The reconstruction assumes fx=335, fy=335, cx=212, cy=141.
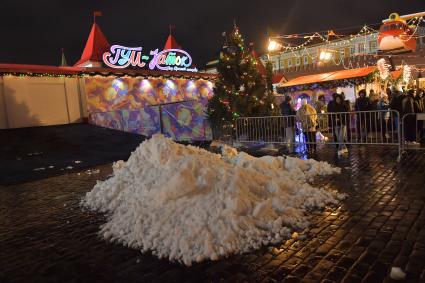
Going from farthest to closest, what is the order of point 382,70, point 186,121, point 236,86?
point 382,70 → point 186,121 → point 236,86

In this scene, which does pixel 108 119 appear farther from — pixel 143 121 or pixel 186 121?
pixel 186 121

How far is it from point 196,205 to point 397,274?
2.49 m

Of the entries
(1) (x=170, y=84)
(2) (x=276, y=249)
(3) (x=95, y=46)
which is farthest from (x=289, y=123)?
(3) (x=95, y=46)

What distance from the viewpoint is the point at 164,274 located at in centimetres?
349

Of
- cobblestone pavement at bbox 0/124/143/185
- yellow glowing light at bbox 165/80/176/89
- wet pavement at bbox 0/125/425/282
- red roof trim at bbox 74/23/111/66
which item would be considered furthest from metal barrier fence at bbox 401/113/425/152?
red roof trim at bbox 74/23/111/66

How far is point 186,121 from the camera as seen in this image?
1595 cm

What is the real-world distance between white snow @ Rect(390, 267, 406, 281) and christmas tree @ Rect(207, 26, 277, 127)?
1074 cm

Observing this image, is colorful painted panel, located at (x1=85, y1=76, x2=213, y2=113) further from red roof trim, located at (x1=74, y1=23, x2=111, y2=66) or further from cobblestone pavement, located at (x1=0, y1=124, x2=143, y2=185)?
cobblestone pavement, located at (x1=0, y1=124, x2=143, y2=185)

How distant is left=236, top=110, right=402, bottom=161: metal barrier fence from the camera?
10320 millimetres

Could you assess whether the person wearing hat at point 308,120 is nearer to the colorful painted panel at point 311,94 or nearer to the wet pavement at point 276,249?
the wet pavement at point 276,249

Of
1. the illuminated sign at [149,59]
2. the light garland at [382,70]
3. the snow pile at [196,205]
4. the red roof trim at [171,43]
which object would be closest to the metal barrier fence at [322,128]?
the snow pile at [196,205]

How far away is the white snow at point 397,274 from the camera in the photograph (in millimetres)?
3057

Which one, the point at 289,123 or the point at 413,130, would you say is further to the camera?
the point at 289,123

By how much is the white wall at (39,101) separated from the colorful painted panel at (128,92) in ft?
3.12
